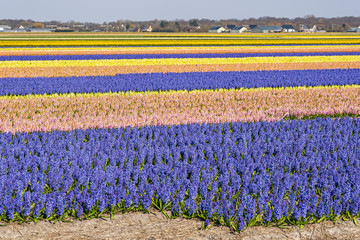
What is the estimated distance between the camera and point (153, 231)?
690 cm

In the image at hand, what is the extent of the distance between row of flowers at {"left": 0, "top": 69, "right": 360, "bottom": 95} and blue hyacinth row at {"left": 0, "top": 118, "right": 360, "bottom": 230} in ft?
29.4

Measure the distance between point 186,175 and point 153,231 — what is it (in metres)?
1.73

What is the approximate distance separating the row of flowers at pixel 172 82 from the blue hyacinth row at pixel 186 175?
8.95 metres

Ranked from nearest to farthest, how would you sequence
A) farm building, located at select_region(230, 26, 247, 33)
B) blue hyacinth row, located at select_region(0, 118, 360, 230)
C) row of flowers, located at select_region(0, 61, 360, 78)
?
blue hyacinth row, located at select_region(0, 118, 360, 230)
row of flowers, located at select_region(0, 61, 360, 78)
farm building, located at select_region(230, 26, 247, 33)

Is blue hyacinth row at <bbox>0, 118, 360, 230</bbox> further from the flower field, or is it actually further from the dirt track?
the dirt track

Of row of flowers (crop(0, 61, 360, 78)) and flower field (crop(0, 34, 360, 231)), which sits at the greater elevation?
row of flowers (crop(0, 61, 360, 78))

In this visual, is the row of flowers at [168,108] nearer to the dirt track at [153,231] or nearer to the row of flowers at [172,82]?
the row of flowers at [172,82]

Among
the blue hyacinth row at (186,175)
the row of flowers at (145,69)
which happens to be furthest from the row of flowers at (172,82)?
the blue hyacinth row at (186,175)

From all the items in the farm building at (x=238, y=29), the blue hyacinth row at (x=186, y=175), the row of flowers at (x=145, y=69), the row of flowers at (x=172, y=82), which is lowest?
the blue hyacinth row at (x=186, y=175)

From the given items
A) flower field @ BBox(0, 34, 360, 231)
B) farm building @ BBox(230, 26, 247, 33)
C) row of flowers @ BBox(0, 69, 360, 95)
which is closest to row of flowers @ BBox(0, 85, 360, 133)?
flower field @ BBox(0, 34, 360, 231)

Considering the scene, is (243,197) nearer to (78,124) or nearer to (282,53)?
(78,124)

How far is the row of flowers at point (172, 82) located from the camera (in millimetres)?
20016

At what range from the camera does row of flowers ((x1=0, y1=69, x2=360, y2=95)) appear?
2002 cm

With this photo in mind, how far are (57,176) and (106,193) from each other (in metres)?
1.13
